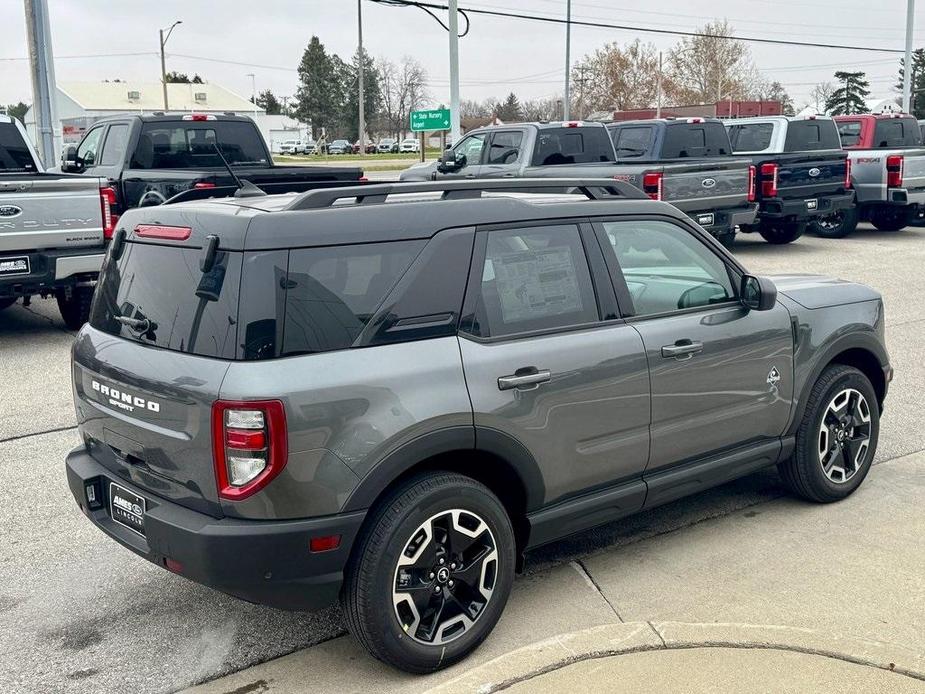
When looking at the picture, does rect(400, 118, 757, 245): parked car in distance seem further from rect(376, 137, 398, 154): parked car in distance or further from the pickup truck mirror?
rect(376, 137, 398, 154): parked car in distance

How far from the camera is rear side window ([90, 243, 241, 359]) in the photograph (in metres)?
3.33

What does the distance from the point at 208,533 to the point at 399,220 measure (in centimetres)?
130

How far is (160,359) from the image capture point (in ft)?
11.5

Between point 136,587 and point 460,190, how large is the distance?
2280 millimetres

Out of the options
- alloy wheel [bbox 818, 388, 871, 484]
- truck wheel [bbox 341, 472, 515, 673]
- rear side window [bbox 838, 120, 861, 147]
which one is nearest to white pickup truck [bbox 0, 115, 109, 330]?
truck wheel [bbox 341, 472, 515, 673]

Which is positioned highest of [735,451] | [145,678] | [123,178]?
[123,178]

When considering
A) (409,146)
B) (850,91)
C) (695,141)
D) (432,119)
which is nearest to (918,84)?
(850,91)

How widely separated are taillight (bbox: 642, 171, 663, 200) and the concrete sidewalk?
8.86m

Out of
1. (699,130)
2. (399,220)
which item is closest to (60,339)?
(399,220)

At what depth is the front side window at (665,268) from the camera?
4.34 meters

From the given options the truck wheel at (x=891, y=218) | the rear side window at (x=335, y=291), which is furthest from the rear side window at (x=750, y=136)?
the rear side window at (x=335, y=291)

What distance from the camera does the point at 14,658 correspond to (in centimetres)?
378

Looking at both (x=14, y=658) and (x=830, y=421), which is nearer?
(x=14, y=658)

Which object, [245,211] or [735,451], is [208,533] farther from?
[735,451]
